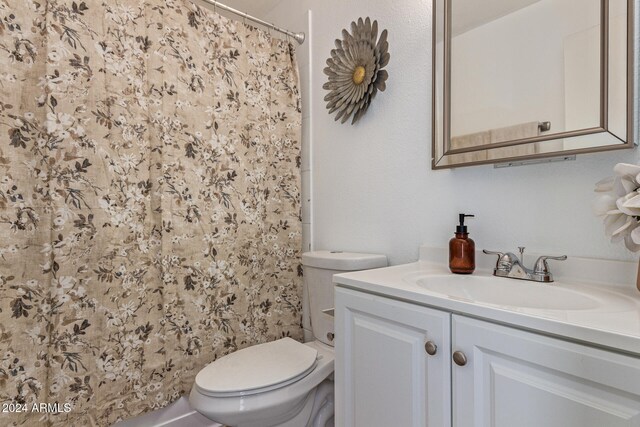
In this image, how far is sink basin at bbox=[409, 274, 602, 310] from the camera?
757 mm

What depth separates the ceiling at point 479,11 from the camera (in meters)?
0.96

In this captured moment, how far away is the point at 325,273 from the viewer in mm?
1388

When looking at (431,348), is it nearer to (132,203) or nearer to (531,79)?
(531,79)

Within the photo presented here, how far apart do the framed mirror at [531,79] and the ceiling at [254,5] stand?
48.6 inches

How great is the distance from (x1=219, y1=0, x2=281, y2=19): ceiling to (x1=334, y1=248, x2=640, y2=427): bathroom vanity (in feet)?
5.94

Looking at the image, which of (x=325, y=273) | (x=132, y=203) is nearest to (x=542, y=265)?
(x=325, y=273)

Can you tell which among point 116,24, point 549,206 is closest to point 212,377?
point 549,206

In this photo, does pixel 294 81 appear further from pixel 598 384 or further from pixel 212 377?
pixel 598 384

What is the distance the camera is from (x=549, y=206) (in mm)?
898

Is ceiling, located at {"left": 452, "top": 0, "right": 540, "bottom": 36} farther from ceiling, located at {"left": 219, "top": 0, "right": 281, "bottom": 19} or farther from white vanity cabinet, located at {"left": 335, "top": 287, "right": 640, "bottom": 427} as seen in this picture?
ceiling, located at {"left": 219, "top": 0, "right": 281, "bottom": 19}

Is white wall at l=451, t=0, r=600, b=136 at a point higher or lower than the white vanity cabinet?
higher

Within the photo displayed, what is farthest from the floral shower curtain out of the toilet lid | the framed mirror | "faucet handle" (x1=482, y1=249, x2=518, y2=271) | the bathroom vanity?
"faucet handle" (x1=482, y1=249, x2=518, y2=271)

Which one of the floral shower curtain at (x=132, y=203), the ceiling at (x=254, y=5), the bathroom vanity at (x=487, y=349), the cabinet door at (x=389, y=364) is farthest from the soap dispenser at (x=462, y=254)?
the ceiling at (x=254, y=5)

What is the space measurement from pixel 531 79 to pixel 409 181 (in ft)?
1.59
